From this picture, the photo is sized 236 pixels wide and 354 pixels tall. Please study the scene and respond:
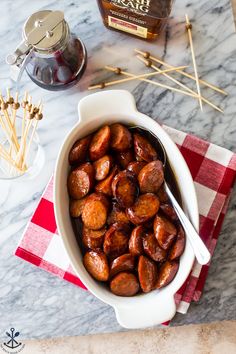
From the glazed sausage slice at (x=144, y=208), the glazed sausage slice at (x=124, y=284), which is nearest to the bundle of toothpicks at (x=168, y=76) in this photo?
the glazed sausage slice at (x=144, y=208)

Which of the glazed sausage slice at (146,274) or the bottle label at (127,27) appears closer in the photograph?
the glazed sausage slice at (146,274)

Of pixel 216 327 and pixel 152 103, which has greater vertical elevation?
pixel 152 103

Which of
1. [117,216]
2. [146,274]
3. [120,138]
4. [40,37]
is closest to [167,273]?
[146,274]

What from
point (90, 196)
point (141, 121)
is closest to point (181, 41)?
point (141, 121)

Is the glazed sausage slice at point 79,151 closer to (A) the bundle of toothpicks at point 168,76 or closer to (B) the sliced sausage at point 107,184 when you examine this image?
(B) the sliced sausage at point 107,184

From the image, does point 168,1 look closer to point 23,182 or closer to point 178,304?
point 23,182

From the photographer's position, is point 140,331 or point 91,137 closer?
point 91,137

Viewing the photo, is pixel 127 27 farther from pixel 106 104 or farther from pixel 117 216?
pixel 117 216

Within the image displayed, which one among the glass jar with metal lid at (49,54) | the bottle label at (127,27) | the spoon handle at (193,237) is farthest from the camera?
the bottle label at (127,27)
